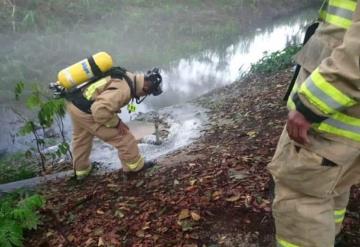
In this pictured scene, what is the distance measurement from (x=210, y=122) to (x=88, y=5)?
37.5ft

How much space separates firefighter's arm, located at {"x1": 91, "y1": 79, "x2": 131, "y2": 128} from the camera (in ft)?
13.8

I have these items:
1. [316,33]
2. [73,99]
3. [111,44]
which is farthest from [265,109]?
[111,44]

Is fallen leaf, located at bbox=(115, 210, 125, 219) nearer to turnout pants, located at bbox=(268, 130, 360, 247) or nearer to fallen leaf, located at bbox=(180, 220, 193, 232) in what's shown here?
fallen leaf, located at bbox=(180, 220, 193, 232)

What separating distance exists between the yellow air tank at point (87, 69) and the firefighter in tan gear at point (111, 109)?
10cm

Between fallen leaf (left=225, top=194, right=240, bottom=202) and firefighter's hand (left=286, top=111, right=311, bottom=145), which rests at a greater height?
firefighter's hand (left=286, top=111, right=311, bottom=145)

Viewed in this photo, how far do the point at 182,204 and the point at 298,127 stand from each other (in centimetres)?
167

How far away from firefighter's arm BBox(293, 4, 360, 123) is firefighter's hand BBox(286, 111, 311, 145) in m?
0.03

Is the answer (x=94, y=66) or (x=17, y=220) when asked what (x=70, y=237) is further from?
(x=94, y=66)

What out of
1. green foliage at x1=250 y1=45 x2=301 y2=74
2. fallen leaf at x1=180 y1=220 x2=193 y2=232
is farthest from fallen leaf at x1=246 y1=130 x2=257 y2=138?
green foliage at x1=250 y1=45 x2=301 y2=74

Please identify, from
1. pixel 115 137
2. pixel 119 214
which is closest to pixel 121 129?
pixel 115 137

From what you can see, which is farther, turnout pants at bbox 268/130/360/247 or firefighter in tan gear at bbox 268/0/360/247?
turnout pants at bbox 268/130/360/247

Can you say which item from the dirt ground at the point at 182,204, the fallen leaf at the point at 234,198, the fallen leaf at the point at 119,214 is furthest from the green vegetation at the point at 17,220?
the fallen leaf at the point at 234,198

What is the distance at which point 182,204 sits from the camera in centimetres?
346

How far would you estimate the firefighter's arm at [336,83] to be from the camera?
1.83m
